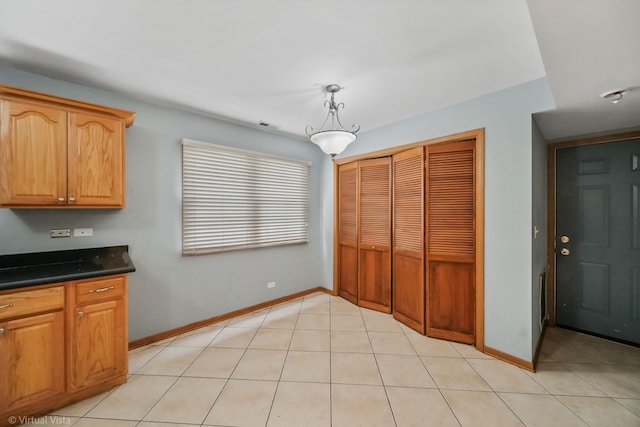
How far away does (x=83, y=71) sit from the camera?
2.04m

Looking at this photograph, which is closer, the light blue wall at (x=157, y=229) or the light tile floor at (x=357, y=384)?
the light tile floor at (x=357, y=384)

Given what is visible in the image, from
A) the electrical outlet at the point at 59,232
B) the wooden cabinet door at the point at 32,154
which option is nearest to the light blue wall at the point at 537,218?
the wooden cabinet door at the point at 32,154

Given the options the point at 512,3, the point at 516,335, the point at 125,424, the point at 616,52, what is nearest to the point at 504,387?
the point at 516,335

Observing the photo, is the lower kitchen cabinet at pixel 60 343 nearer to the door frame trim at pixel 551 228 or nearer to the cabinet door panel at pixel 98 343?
the cabinet door panel at pixel 98 343

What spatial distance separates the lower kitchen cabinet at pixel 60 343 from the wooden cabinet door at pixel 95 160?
0.71 m

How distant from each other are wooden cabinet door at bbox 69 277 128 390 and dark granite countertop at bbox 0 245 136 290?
0.35 feet

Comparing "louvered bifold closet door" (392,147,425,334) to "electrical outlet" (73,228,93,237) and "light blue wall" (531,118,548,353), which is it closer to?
"light blue wall" (531,118,548,353)

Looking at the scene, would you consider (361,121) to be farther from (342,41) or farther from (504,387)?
(504,387)

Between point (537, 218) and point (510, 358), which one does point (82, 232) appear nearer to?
point (510, 358)

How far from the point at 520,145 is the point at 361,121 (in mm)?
1689

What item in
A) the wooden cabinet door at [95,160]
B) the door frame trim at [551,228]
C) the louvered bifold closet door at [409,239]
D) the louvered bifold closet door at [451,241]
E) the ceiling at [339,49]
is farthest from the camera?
the door frame trim at [551,228]

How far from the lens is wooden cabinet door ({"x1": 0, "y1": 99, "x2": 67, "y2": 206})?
1778 mm

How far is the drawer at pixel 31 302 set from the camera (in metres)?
1.56

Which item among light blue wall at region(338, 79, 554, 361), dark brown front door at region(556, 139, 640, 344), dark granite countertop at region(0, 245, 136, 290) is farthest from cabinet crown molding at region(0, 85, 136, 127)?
dark brown front door at region(556, 139, 640, 344)
